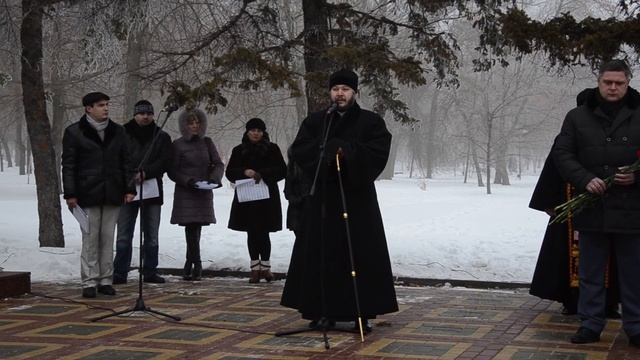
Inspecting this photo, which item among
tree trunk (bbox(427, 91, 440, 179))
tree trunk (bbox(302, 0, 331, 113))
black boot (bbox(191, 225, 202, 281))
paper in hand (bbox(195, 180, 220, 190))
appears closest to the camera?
paper in hand (bbox(195, 180, 220, 190))

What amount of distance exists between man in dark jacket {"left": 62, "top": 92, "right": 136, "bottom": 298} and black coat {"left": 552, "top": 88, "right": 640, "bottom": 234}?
4457 mm

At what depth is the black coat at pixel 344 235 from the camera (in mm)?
6582

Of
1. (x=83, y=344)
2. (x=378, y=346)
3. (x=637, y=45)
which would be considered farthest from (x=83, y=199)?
(x=637, y=45)

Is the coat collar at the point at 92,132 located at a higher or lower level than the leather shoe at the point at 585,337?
higher

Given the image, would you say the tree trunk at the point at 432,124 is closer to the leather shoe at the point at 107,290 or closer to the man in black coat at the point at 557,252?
the leather shoe at the point at 107,290

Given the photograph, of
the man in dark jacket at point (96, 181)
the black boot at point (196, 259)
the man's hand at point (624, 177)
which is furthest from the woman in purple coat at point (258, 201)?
the man's hand at point (624, 177)

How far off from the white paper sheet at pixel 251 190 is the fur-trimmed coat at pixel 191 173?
416 mm

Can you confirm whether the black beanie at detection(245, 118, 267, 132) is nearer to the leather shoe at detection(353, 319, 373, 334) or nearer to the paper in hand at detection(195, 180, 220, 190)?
the paper in hand at detection(195, 180, 220, 190)

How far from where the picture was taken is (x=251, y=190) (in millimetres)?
9766

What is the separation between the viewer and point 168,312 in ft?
25.3

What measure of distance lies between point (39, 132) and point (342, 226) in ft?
22.9

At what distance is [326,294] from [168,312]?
5.88ft

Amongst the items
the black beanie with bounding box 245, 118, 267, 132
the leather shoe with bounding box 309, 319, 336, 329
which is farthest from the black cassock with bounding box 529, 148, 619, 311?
the black beanie with bounding box 245, 118, 267, 132

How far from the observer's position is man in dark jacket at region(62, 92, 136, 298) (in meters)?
8.59
